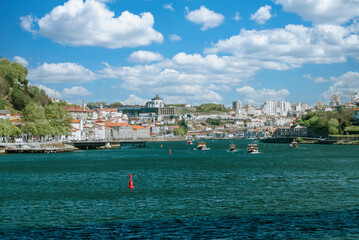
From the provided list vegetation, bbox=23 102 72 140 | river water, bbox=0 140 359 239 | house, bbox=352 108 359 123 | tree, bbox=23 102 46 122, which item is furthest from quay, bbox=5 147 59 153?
house, bbox=352 108 359 123

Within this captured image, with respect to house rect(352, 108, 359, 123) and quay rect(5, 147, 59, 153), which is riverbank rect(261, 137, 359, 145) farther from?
quay rect(5, 147, 59, 153)

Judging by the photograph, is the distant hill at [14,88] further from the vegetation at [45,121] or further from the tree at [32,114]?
the tree at [32,114]

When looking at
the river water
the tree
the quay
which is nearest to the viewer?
the river water

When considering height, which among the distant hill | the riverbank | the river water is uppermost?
the distant hill

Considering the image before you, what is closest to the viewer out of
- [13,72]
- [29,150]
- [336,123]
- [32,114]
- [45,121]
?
[29,150]

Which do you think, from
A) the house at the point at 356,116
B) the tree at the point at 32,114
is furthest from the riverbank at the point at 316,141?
the tree at the point at 32,114

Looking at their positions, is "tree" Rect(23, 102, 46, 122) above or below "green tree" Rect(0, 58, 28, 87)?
below

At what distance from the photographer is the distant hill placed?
114938 millimetres

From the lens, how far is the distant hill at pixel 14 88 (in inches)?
4525

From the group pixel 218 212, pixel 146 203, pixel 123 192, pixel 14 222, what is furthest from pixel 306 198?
pixel 14 222

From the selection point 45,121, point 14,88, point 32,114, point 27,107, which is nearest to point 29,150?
point 45,121

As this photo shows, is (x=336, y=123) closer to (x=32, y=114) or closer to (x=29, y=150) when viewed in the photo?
(x=32, y=114)

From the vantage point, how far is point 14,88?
117 meters

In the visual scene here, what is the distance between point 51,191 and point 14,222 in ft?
32.7
